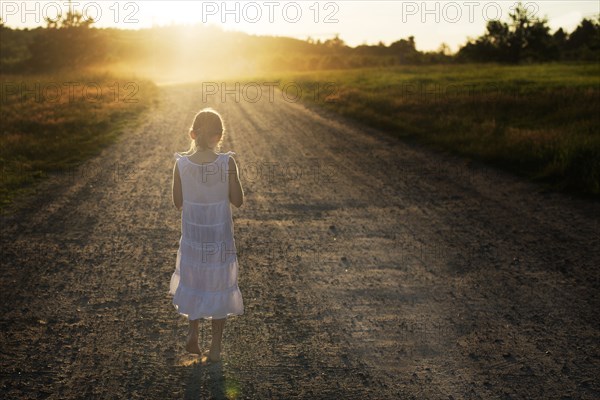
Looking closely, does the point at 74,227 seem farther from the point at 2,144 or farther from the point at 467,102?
the point at 467,102

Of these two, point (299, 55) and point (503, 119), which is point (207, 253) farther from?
point (299, 55)

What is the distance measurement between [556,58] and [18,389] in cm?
7147

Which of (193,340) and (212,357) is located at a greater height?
(193,340)

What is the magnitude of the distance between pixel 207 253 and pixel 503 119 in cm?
1680

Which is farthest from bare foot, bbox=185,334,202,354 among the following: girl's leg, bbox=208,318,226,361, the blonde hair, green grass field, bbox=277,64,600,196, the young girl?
green grass field, bbox=277,64,600,196

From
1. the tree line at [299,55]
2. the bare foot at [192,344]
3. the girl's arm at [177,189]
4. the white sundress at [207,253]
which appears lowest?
the bare foot at [192,344]

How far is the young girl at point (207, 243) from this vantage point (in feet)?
13.7

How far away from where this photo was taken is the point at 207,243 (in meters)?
4.27

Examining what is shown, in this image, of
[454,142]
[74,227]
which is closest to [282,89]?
[454,142]

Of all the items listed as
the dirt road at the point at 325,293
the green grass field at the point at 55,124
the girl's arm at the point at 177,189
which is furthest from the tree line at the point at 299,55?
the girl's arm at the point at 177,189

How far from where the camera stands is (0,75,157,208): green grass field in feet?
38.8

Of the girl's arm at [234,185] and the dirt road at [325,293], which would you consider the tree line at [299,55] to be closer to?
the dirt road at [325,293]

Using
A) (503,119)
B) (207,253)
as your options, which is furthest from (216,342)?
(503,119)

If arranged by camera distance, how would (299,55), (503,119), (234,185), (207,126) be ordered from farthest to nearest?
(299,55) < (503,119) < (234,185) < (207,126)
